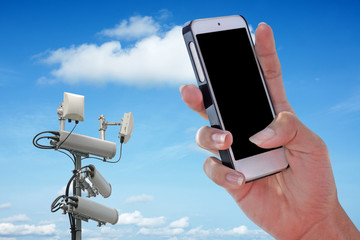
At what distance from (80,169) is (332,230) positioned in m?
3.50

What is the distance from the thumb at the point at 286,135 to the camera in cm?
162

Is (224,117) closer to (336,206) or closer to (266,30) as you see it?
(266,30)

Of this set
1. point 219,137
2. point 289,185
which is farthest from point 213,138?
point 289,185

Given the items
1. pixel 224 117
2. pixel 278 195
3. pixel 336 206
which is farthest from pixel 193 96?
pixel 336 206

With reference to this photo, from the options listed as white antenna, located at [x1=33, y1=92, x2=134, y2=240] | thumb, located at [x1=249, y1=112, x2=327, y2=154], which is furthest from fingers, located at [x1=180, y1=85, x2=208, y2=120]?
white antenna, located at [x1=33, y1=92, x2=134, y2=240]

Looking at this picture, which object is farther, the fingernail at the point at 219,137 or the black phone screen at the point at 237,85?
the black phone screen at the point at 237,85

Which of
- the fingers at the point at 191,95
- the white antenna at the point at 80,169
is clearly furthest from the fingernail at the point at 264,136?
the white antenna at the point at 80,169

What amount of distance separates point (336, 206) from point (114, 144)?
136 inches

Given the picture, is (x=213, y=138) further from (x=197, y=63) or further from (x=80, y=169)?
(x=80, y=169)

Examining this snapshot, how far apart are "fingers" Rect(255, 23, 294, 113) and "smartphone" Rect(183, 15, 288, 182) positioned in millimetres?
38

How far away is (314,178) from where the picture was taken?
1.79 m

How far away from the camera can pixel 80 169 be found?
15.3 ft

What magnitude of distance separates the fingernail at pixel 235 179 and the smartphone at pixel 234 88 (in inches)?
2.2

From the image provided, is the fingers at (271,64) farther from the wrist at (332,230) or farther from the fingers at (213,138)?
the wrist at (332,230)
